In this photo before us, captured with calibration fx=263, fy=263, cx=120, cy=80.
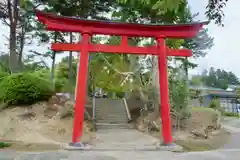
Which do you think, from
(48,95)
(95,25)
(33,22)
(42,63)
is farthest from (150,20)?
(42,63)

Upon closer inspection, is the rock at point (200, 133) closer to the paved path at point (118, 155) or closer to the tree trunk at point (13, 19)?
the paved path at point (118, 155)

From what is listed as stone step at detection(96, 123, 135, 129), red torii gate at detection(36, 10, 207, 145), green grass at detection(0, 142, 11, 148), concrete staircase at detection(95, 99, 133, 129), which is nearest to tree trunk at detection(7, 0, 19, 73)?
concrete staircase at detection(95, 99, 133, 129)

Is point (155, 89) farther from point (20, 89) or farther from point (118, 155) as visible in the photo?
point (20, 89)

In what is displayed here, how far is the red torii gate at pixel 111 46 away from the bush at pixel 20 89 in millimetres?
3777

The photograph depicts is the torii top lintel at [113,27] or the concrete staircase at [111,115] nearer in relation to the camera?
the torii top lintel at [113,27]

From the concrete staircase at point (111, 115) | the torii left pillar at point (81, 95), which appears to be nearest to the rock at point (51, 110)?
the concrete staircase at point (111, 115)

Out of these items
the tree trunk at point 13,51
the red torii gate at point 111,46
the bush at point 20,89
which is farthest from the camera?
the tree trunk at point 13,51

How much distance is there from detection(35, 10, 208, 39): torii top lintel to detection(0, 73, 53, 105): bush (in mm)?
3864

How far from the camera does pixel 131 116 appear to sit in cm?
1697

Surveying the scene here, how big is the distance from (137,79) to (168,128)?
7234 millimetres

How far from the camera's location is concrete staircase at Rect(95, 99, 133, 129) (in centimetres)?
1523

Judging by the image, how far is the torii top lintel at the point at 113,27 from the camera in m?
9.48

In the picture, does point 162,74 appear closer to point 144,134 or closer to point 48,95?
point 144,134

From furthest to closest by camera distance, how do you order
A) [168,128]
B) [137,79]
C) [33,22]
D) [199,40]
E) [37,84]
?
[199,40]
[33,22]
[137,79]
[37,84]
[168,128]
